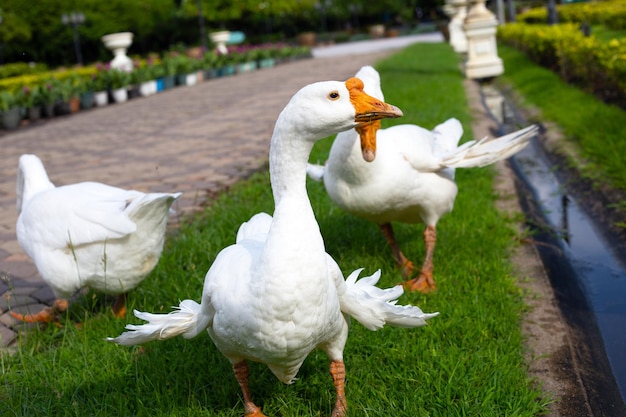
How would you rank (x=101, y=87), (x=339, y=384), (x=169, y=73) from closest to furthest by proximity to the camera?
(x=339, y=384) < (x=101, y=87) < (x=169, y=73)

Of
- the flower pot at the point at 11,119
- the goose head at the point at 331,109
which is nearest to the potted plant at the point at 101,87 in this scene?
the flower pot at the point at 11,119

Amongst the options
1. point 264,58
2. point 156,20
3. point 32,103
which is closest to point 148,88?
point 32,103

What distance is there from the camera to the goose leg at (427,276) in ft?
12.6

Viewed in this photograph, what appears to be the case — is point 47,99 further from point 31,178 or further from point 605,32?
point 605,32

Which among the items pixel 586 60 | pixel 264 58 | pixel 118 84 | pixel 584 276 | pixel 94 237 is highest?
pixel 264 58

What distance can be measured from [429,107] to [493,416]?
280 inches

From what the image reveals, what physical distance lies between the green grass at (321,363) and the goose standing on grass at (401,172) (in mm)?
360

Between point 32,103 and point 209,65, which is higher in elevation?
point 209,65

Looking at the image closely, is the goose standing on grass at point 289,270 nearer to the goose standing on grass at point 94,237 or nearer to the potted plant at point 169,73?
the goose standing on grass at point 94,237

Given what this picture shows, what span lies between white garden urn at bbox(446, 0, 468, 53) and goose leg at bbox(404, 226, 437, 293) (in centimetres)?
1713

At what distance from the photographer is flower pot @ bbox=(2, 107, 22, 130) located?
42.3ft

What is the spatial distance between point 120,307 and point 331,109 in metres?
2.16

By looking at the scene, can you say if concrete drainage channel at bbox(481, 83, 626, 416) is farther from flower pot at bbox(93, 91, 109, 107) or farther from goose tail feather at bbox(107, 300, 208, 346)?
flower pot at bbox(93, 91, 109, 107)

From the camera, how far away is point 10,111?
513 inches
